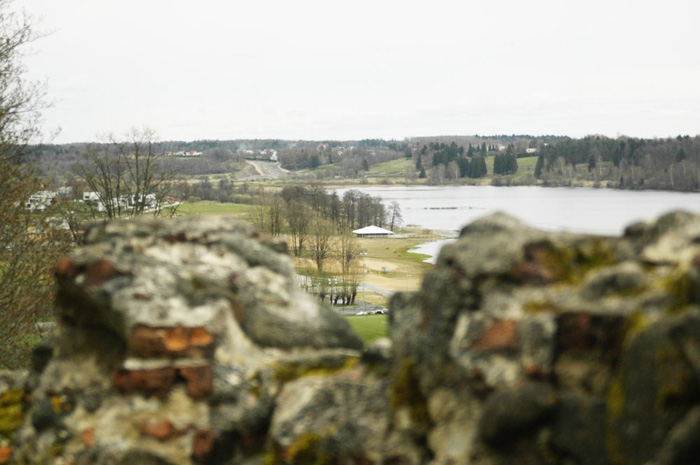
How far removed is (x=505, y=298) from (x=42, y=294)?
59.0 ft

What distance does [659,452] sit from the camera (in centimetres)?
270

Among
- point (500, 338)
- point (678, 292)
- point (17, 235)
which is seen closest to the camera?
point (678, 292)

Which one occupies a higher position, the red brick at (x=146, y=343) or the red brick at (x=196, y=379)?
the red brick at (x=146, y=343)

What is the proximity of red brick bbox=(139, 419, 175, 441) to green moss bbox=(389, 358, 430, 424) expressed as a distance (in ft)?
4.65

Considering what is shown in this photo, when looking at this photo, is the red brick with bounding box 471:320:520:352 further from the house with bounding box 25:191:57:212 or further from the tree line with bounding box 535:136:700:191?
the tree line with bounding box 535:136:700:191

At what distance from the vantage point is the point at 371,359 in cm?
441

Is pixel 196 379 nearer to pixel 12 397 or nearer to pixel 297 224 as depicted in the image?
pixel 12 397

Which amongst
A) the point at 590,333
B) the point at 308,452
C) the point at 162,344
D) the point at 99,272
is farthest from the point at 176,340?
the point at 590,333

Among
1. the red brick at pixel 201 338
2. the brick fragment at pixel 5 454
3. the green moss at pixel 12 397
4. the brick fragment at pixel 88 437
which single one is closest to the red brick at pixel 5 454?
the brick fragment at pixel 5 454

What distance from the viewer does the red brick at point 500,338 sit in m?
3.44

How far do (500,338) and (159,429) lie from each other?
221cm

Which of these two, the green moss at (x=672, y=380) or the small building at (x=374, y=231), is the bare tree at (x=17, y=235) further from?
the small building at (x=374, y=231)

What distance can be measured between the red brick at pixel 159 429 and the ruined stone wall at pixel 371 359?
1 centimetres

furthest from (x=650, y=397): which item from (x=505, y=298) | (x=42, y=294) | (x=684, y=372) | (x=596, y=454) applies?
(x=42, y=294)
